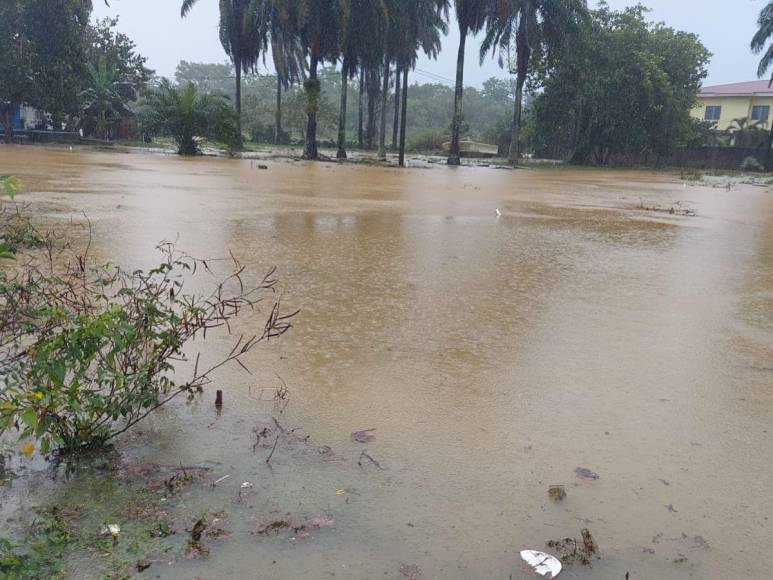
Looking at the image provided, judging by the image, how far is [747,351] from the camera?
399cm

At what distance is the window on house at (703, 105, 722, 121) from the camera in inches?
1850

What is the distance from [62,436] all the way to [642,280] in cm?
484

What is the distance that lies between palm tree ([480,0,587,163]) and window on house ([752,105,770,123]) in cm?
2061

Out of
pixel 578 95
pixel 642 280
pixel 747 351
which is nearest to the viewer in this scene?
pixel 747 351

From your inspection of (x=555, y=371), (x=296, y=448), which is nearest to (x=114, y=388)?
(x=296, y=448)

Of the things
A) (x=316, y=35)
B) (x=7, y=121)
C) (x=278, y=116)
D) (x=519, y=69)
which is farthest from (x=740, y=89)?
(x=7, y=121)

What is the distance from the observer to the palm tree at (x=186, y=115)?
24.3 meters

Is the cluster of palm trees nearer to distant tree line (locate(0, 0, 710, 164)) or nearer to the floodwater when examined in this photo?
distant tree line (locate(0, 0, 710, 164))

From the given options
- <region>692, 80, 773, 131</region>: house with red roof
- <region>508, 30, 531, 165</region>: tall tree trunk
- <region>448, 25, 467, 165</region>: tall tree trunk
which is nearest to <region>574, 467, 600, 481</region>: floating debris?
<region>448, 25, 467, 165</region>: tall tree trunk

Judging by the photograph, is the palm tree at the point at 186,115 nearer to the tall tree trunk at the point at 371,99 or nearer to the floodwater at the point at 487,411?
the tall tree trunk at the point at 371,99

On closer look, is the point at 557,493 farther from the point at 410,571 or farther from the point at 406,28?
the point at 406,28

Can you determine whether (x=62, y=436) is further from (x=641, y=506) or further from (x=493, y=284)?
(x=493, y=284)

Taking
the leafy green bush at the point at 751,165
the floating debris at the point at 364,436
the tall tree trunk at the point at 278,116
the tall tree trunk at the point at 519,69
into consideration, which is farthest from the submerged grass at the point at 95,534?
the tall tree trunk at the point at 278,116

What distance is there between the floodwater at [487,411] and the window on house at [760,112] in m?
44.0
